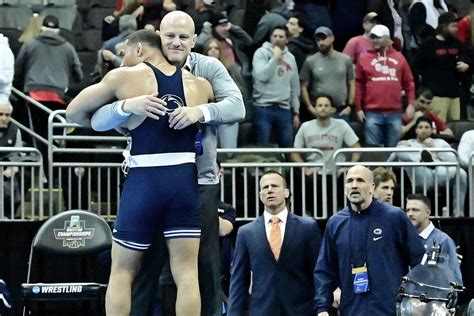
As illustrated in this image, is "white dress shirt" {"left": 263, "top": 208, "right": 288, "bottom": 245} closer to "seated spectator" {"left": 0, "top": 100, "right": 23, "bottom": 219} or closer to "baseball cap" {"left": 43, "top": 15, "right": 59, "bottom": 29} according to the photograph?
"seated spectator" {"left": 0, "top": 100, "right": 23, "bottom": 219}

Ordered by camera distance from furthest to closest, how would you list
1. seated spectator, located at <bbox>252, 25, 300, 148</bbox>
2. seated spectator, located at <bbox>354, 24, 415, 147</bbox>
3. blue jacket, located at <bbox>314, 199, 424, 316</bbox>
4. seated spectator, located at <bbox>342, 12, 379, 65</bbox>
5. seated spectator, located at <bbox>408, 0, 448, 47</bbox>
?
seated spectator, located at <bbox>408, 0, 448, 47</bbox> < seated spectator, located at <bbox>342, 12, 379, 65</bbox> < seated spectator, located at <bbox>354, 24, 415, 147</bbox> < seated spectator, located at <bbox>252, 25, 300, 148</bbox> < blue jacket, located at <bbox>314, 199, 424, 316</bbox>

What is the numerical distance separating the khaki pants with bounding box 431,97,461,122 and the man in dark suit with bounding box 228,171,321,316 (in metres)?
6.13

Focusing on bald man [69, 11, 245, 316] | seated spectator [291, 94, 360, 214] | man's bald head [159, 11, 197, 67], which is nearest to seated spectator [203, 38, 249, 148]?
seated spectator [291, 94, 360, 214]

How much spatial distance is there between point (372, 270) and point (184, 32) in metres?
2.90

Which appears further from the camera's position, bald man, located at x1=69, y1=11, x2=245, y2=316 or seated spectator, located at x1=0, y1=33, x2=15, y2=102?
seated spectator, located at x1=0, y1=33, x2=15, y2=102

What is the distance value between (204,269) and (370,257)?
1981 millimetres

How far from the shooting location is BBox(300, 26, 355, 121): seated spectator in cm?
1731

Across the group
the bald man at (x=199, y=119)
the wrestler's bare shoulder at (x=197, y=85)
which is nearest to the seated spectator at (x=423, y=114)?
the bald man at (x=199, y=119)

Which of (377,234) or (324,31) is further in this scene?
(324,31)

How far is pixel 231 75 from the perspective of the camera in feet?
54.7

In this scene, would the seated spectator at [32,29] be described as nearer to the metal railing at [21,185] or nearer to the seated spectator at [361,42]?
the metal railing at [21,185]

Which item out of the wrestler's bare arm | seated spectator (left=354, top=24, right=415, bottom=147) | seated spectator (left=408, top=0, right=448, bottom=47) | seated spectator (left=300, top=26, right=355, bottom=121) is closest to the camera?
the wrestler's bare arm

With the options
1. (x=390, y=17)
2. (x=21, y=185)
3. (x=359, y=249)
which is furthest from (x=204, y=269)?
(x=390, y=17)

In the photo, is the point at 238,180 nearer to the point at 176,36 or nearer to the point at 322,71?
the point at 322,71
